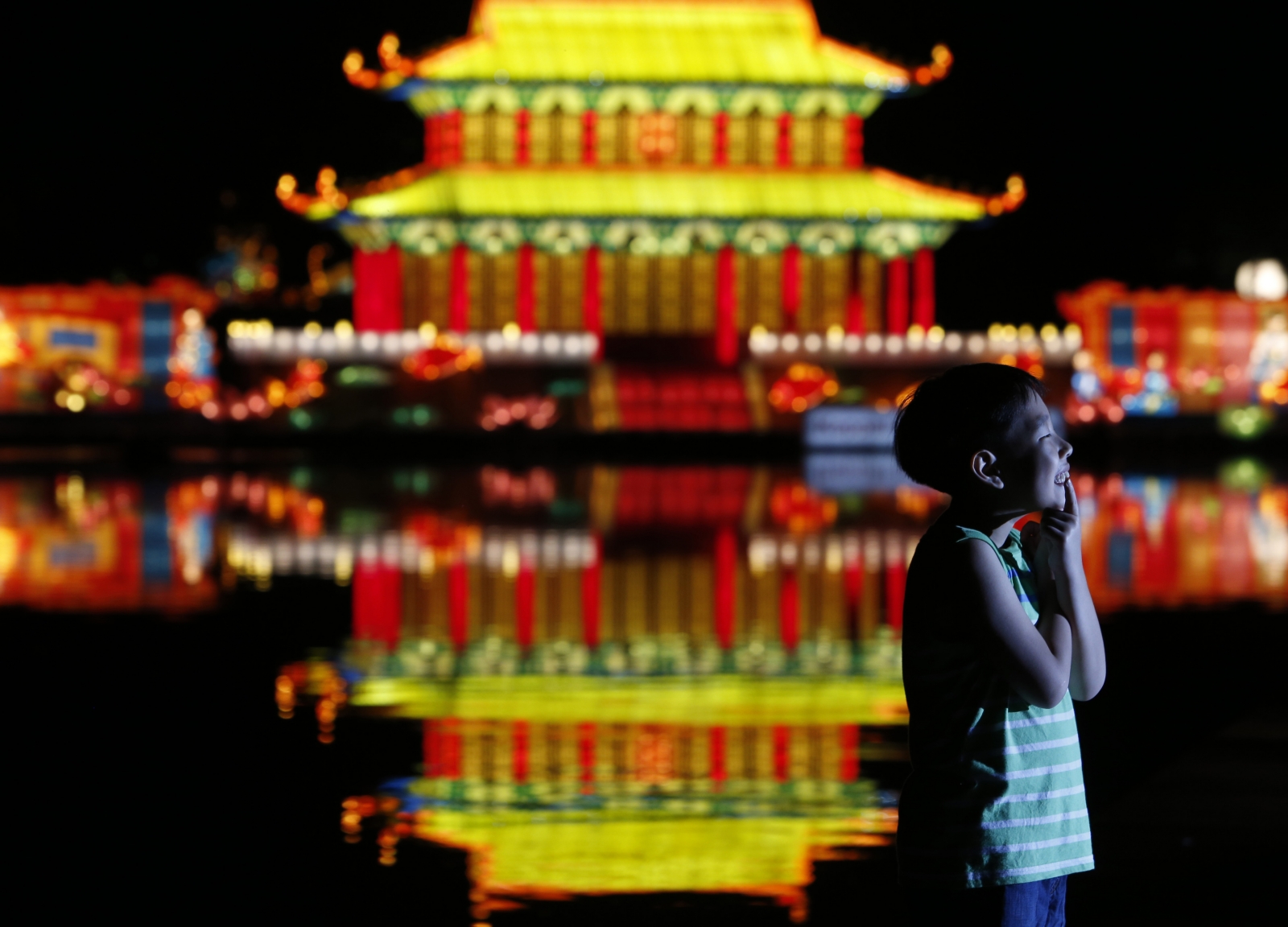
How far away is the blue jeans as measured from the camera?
3.86 metres

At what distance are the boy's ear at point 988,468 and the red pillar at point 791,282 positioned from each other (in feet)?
131

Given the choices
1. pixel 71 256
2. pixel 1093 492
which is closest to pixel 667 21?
pixel 71 256


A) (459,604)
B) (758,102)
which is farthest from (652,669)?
(758,102)

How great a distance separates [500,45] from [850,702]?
113ft

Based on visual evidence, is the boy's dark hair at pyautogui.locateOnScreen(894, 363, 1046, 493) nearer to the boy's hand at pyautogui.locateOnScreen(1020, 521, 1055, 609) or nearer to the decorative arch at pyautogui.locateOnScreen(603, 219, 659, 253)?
the boy's hand at pyautogui.locateOnScreen(1020, 521, 1055, 609)

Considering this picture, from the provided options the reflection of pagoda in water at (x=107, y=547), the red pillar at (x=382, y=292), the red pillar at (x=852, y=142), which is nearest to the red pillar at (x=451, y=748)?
the reflection of pagoda in water at (x=107, y=547)

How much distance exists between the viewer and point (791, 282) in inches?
1726

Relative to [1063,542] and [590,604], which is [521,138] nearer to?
[590,604]

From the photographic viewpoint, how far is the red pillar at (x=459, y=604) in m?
12.9

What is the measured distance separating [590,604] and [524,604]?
1.47 feet

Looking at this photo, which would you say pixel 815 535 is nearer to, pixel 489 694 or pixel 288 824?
pixel 489 694

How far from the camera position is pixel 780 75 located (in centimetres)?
4275

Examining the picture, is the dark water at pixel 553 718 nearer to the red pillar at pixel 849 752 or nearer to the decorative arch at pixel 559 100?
the red pillar at pixel 849 752

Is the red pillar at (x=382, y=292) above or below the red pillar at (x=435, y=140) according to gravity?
below
